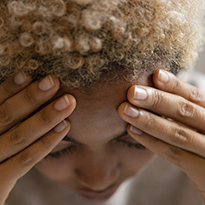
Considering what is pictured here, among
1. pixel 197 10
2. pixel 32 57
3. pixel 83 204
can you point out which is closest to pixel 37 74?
pixel 32 57

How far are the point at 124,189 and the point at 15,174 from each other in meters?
0.53

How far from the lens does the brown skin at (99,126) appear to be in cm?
54

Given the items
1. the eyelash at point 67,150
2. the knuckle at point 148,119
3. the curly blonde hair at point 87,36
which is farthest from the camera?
the eyelash at point 67,150

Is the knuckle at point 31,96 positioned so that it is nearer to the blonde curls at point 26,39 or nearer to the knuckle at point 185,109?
the blonde curls at point 26,39

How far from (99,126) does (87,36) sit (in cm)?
20

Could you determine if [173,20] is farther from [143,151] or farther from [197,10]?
[143,151]

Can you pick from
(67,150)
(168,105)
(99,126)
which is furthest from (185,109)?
(67,150)

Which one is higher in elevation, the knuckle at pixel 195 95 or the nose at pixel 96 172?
the knuckle at pixel 195 95

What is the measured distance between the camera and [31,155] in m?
0.60

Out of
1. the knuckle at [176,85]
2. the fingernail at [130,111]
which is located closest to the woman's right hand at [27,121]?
the fingernail at [130,111]

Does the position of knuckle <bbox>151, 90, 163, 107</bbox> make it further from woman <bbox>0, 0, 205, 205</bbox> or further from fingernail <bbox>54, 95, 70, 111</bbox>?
fingernail <bbox>54, 95, 70, 111</bbox>

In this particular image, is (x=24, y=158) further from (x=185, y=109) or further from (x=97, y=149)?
(x=185, y=109)

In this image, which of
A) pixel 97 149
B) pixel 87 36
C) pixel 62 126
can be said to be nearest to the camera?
pixel 87 36

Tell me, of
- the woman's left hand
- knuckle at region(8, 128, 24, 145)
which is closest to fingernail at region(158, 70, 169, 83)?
the woman's left hand
